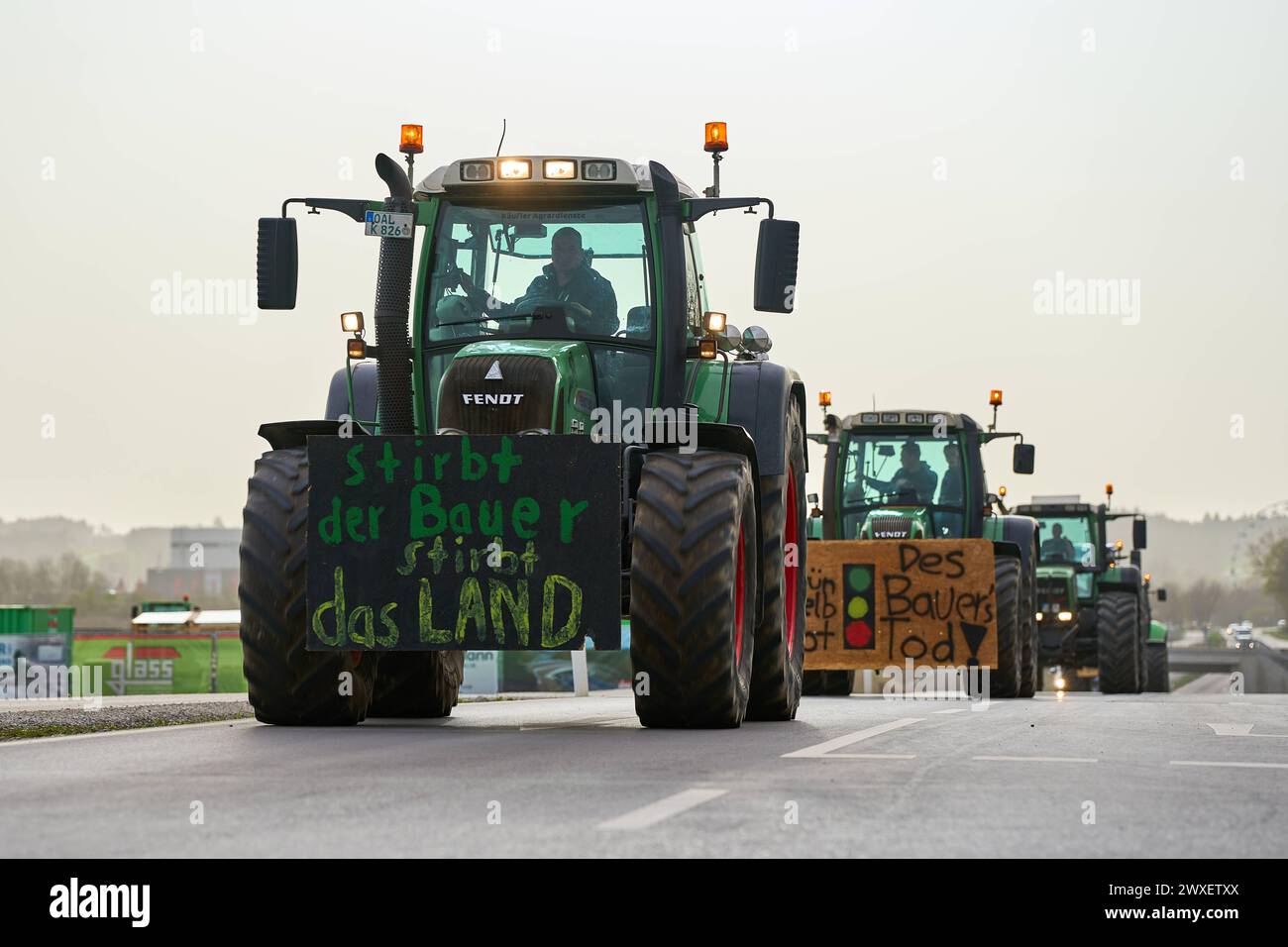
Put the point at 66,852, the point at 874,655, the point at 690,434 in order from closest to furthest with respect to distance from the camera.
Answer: the point at 66,852, the point at 690,434, the point at 874,655

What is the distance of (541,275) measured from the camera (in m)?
12.5

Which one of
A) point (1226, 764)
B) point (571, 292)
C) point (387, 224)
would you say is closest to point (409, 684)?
point (571, 292)

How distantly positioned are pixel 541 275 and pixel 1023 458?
50.0 feet

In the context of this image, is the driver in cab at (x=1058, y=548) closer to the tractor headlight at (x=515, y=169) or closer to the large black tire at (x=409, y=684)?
the large black tire at (x=409, y=684)

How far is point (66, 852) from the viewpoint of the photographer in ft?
18.5

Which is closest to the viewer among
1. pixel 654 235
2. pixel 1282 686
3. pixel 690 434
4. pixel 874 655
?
pixel 690 434

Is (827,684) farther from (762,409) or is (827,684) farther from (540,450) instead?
(540,450)

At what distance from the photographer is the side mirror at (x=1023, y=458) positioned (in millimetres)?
26531

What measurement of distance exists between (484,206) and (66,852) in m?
7.74

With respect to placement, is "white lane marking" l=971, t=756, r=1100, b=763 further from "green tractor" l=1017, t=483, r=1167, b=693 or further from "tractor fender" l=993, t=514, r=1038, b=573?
"green tractor" l=1017, t=483, r=1167, b=693
